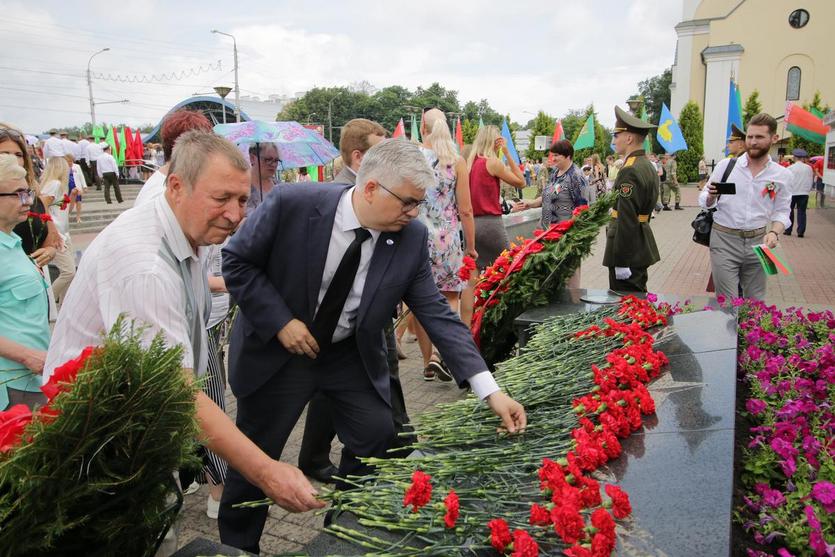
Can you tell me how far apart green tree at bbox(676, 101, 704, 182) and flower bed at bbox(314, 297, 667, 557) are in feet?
123

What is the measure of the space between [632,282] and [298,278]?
150 inches

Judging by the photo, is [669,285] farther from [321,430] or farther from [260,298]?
[260,298]

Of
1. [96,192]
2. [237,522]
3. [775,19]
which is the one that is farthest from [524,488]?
[775,19]

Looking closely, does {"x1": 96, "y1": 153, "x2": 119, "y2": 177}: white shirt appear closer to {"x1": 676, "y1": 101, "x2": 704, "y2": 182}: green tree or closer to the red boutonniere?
the red boutonniere

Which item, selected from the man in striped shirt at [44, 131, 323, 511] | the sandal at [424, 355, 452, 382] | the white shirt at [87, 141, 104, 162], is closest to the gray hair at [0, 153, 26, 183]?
the man in striped shirt at [44, 131, 323, 511]

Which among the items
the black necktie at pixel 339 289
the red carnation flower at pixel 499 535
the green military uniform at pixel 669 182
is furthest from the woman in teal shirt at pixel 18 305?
the green military uniform at pixel 669 182

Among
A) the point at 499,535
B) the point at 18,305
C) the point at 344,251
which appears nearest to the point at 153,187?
the point at 18,305

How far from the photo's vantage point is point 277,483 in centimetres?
190

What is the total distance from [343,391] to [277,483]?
1.02 metres

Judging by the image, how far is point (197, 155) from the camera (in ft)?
6.63

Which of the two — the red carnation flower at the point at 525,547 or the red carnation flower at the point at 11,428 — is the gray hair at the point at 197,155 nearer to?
the red carnation flower at the point at 11,428

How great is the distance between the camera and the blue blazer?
271 centimetres

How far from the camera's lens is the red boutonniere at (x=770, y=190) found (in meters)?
5.59

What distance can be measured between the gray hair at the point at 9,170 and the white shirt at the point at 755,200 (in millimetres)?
5325
